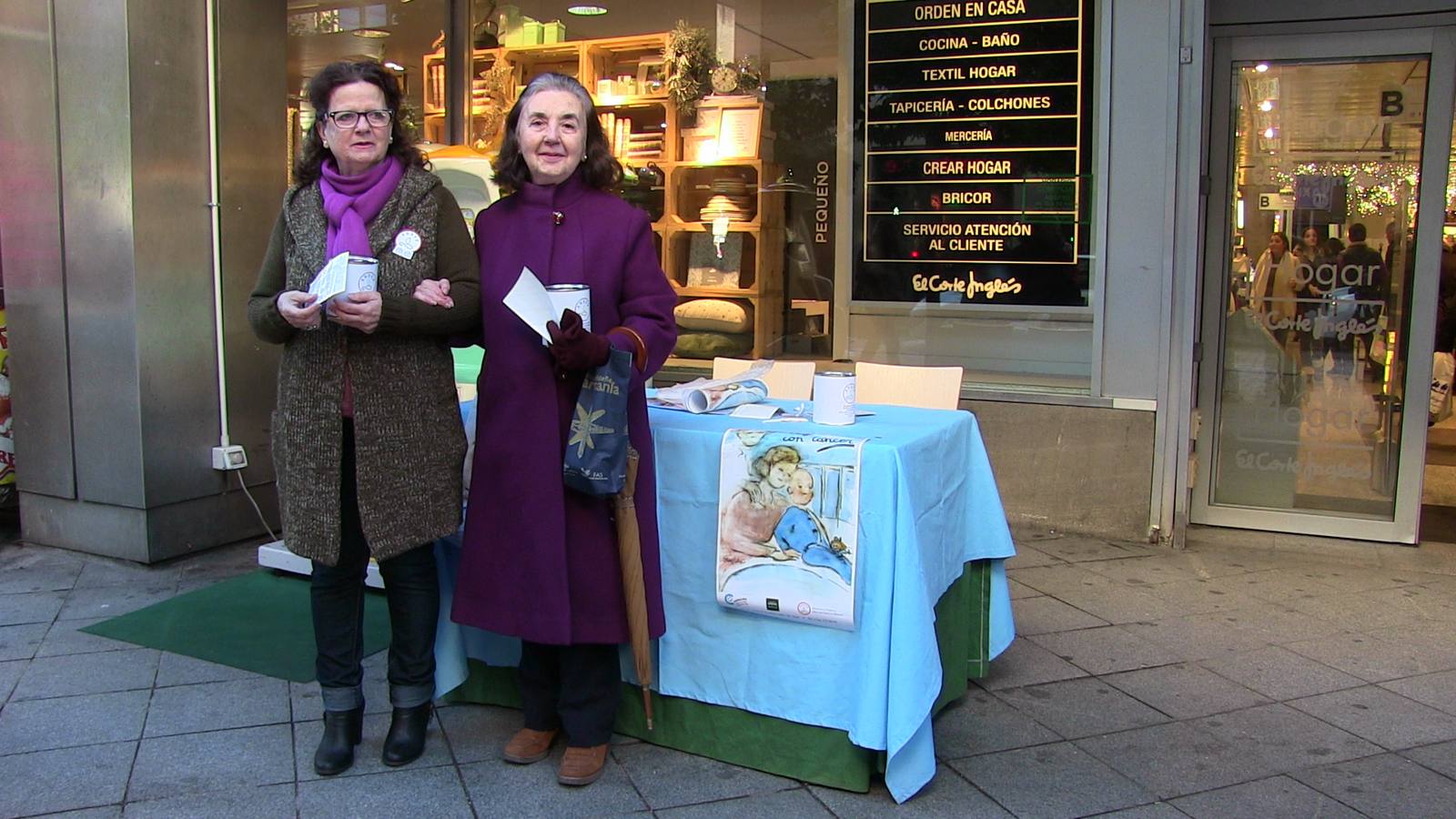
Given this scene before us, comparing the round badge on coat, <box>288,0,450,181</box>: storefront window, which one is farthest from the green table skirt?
<box>288,0,450,181</box>: storefront window

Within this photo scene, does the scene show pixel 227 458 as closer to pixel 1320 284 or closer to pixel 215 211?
pixel 215 211

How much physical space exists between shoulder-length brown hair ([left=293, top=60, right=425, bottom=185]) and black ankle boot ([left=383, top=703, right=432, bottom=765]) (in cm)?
144

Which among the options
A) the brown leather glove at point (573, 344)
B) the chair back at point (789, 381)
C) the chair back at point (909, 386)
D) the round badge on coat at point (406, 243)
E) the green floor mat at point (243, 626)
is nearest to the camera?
the brown leather glove at point (573, 344)

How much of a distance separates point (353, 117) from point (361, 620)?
131 centimetres

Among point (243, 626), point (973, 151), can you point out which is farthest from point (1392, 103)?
point (243, 626)

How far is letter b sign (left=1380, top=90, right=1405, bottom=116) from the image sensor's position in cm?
571

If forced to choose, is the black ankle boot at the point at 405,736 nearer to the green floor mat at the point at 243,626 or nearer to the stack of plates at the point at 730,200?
the green floor mat at the point at 243,626

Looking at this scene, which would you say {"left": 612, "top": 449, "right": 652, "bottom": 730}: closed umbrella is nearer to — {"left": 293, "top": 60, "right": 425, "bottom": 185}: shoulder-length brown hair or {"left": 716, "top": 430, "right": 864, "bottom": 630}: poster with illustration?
{"left": 716, "top": 430, "right": 864, "bottom": 630}: poster with illustration

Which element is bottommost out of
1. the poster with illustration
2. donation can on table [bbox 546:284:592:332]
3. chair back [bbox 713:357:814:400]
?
the poster with illustration

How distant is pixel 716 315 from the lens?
673 cm

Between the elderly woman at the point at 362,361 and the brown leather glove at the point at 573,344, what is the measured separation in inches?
15.0

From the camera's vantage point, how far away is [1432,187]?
5660mm

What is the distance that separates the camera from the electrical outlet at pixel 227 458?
5.40m

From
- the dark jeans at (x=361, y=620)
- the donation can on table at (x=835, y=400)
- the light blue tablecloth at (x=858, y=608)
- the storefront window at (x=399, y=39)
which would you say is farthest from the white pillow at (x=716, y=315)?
the dark jeans at (x=361, y=620)
